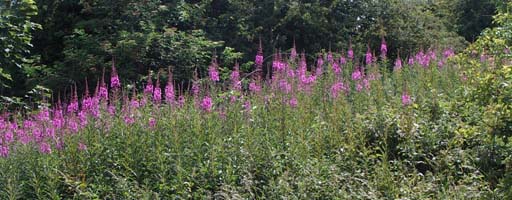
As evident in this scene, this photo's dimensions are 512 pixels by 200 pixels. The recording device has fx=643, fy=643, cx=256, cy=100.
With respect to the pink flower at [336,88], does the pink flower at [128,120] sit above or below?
above

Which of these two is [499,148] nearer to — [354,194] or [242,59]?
[354,194]

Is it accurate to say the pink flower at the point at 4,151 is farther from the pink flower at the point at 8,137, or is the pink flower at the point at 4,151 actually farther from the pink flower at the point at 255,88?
the pink flower at the point at 255,88

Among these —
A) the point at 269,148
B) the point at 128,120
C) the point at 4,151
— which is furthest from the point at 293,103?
the point at 4,151

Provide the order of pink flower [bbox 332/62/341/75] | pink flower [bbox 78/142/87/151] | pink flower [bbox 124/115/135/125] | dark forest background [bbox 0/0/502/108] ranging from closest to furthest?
pink flower [bbox 78/142/87/151] → pink flower [bbox 124/115/135/125] → pink flower [bbox 332/62/341/75] → dark forest background [bbox 0/0/502/108]

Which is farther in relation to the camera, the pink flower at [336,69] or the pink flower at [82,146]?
the pink flower at [336,69]

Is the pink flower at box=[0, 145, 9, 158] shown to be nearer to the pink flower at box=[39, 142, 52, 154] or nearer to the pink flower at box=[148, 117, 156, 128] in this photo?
the pink flower at box=[39, 142, 52, 154]

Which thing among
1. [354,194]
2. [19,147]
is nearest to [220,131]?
[354,194]

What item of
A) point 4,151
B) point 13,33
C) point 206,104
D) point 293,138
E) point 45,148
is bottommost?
point 4,151

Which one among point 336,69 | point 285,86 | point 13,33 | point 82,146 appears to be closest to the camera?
point 82,146

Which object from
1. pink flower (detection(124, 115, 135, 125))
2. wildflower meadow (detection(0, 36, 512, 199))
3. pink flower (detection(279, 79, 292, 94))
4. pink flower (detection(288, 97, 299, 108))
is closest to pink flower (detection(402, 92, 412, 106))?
wildflower meadow (detection(0, 36, 512, 199))

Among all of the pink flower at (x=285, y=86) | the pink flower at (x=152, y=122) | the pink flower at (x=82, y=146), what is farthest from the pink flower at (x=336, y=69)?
the pink flower at (x=82, y=146)

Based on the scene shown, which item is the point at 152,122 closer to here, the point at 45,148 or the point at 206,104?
the point at 206,104

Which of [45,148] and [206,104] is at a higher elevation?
[206,104]

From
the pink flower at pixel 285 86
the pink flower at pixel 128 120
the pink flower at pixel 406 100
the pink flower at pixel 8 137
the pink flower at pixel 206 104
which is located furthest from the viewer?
the pink flower at pixel 285 86
